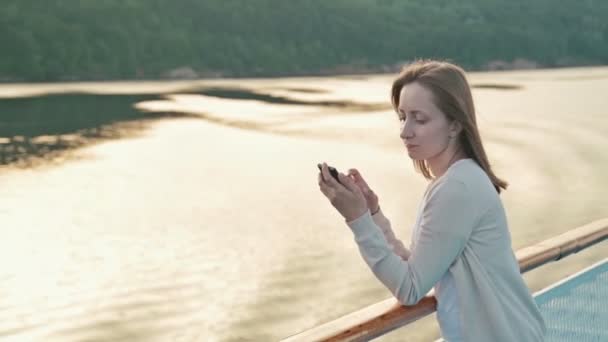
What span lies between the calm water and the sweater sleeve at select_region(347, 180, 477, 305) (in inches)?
47.4

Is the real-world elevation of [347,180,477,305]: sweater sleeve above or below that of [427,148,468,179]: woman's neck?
below

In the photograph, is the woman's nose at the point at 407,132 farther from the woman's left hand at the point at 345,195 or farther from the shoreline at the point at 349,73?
the shoreline at the point at 349,73

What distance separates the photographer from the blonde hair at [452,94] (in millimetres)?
1141

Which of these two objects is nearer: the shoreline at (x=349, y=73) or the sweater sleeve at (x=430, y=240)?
the sweater sleeve at (x=430, y=240)

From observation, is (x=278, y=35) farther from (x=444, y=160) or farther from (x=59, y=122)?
(x=444, y=160)

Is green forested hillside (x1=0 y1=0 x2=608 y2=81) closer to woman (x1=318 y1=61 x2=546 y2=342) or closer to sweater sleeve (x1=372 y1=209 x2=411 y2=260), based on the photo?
sweater sleeve (x1=372 y1=209 x2=411 y2=260)

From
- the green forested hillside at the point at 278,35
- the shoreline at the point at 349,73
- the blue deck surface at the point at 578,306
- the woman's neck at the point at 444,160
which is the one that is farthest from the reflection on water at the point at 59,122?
the woman's neck at the point at 444,160

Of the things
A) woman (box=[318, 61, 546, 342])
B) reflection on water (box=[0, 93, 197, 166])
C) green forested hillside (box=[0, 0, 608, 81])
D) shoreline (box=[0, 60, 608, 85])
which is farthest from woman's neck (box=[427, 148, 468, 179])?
shoreline (box=[0, 60, 608, 85])

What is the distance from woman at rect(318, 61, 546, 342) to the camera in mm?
1102

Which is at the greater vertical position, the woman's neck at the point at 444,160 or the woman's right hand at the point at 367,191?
the woman's neck at the point at 444,160

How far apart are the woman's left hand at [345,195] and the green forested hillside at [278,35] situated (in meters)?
46.4

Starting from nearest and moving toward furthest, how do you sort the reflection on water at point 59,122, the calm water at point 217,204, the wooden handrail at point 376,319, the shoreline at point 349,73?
the wooden handrail at point 376,319, the calm water at point 217,204, the reflection on water at point 59,122, the shoreline at point 349,73

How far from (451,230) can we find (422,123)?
17 cm

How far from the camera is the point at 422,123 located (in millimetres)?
1163
